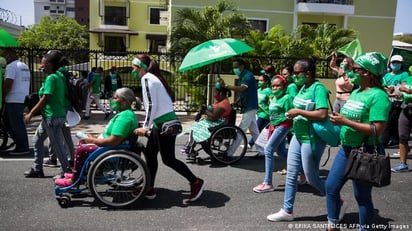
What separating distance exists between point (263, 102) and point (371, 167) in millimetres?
3801

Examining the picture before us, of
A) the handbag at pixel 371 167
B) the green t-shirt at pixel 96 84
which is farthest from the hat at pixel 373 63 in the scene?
A: the green t-shirt at pixel 96 84

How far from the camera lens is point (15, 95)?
6.41 m

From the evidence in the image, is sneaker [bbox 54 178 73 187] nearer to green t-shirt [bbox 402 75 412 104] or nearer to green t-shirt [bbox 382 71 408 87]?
green t-shirt [bbox 402 75 412 104]

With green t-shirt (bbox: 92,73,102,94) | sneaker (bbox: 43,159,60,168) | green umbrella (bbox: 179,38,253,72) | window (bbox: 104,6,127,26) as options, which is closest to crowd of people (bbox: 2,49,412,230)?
sneaker (bbox: 43,159,60,168)

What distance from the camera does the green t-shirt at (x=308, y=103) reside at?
12.4 ft

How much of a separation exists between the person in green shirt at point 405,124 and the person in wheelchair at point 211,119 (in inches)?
106

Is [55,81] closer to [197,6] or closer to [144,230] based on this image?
[144,230]

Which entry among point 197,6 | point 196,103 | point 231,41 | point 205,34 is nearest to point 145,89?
point 231,41

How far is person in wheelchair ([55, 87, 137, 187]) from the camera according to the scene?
4.22m

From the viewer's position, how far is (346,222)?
4.14 metres

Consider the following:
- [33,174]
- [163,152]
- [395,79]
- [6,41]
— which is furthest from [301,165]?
[6,41]

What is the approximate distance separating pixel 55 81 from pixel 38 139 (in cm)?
89

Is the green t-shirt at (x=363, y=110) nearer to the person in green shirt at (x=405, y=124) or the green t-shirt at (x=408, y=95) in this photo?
the person in green shirt at (x=405, y=124)

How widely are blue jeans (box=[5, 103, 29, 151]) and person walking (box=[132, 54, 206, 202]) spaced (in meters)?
2.93
